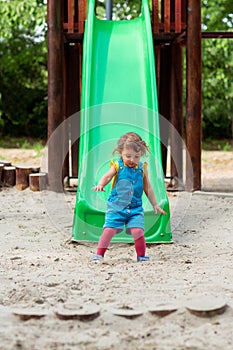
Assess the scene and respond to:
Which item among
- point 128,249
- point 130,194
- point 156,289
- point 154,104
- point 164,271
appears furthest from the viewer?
point 154,104

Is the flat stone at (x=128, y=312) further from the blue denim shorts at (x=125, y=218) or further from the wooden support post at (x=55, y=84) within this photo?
the wooden support post at (x=55, y=84)

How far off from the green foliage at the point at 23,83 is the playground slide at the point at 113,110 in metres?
10.2

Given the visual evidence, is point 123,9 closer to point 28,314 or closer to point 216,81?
point 216,81

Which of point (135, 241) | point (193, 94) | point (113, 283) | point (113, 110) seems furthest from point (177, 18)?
point (113, 283)

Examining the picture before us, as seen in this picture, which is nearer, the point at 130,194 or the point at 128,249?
the point at 130,194

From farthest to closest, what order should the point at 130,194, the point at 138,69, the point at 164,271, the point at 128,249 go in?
the point at 138,69, the point at 128,249, the point at 130,194, the point at 164,271

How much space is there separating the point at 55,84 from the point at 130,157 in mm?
3086

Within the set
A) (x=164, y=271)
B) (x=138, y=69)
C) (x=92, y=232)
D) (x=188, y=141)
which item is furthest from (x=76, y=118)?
(x=164, y=271)

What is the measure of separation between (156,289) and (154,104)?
2.55 m

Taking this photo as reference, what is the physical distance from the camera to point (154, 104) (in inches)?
236

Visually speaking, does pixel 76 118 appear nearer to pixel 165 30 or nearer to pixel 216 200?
pixel 165 30

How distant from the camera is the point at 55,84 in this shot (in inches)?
299

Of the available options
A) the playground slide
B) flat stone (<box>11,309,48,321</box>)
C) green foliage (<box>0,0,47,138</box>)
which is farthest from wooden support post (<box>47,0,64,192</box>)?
green foliage (<box>0,0,47,138</box>)

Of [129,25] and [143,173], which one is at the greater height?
[129,25]
